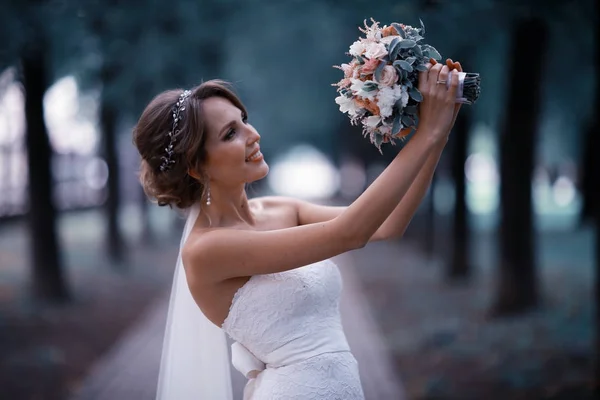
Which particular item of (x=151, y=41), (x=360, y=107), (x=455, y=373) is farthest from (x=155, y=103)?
(x=151, y=41)

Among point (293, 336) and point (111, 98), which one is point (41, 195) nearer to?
point (111, 98)

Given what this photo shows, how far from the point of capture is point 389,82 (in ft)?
7.18

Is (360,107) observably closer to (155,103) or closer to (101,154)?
(155,103)

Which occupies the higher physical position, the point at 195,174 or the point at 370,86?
the point at 370,86

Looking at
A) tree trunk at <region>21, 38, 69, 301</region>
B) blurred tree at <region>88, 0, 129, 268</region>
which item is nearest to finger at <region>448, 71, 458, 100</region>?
blurred tree at <region>88, 0, 129, 268</region>

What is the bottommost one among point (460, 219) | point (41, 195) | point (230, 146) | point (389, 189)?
point (460, 219)

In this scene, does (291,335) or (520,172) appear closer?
(291,335)

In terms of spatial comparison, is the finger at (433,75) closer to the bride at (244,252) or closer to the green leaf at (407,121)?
the green leaf at (407,121)

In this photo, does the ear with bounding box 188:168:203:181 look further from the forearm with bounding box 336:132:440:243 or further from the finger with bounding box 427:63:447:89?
the finger with bounding box 427:63:447:89

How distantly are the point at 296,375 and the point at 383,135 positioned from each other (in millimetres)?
941

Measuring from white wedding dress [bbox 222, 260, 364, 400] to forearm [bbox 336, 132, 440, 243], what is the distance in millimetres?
579

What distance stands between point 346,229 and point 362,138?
15.7 feet

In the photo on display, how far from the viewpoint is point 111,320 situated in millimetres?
10430

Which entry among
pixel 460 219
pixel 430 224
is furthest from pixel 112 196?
pixel 460 219
